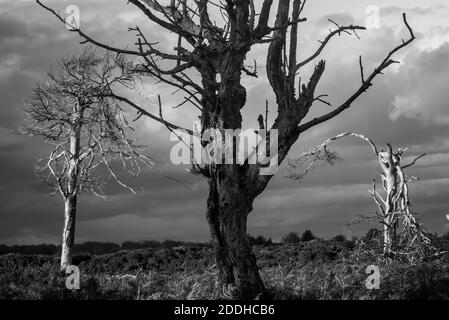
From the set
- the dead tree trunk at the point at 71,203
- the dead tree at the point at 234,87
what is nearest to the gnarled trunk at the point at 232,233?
the dead tree at the point at 234,87

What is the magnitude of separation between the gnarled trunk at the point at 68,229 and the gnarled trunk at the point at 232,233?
11.6m

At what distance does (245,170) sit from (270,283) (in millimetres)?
2323

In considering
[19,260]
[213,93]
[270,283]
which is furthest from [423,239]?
[19,260]

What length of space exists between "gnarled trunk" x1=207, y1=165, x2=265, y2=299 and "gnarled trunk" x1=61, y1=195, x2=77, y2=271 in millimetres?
11647

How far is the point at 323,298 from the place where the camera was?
30.4 feet

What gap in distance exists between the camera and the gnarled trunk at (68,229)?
64.5ft

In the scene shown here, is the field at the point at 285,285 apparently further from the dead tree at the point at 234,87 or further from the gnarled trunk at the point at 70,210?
the gnarled trunk at the point at 70,210

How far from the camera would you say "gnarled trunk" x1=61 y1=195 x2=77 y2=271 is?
19.7m
